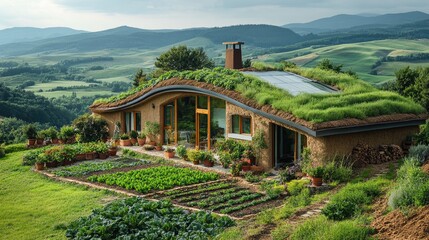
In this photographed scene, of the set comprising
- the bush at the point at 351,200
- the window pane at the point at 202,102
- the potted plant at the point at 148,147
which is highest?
the window pane at the point at 202,102

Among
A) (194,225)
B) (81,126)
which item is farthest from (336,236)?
(81,126)

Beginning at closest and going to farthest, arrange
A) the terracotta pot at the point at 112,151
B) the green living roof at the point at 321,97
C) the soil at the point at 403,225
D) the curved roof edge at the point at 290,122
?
the soil at the point at 403,225 → the curved roof edge at the point at 290,122 → the green living roof at the point at 321,97 → the terracotta pot at the point at 112,151

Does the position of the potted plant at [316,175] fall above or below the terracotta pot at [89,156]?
above

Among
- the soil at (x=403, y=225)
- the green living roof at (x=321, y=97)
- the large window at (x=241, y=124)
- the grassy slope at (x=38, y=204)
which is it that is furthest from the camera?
the large window at (x=241, y=124)

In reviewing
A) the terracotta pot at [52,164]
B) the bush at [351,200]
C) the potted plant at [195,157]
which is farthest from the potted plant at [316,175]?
the terracotta pot at [52,164]

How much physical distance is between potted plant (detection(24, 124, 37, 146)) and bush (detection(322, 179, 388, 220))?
1971 centimetres

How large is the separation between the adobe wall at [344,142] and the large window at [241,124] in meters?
3.55

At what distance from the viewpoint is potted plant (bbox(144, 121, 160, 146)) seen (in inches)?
999

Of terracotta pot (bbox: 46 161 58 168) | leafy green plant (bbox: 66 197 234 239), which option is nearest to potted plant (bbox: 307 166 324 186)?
leafy green plant (bbox: 66 197 234 239)

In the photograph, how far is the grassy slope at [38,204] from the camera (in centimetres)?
1273

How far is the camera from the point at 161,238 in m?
11.3

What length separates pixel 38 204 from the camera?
50.4 ft

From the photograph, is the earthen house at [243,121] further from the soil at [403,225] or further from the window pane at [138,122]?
the soil at [403,225]

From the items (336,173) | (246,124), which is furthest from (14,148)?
(336,173)
